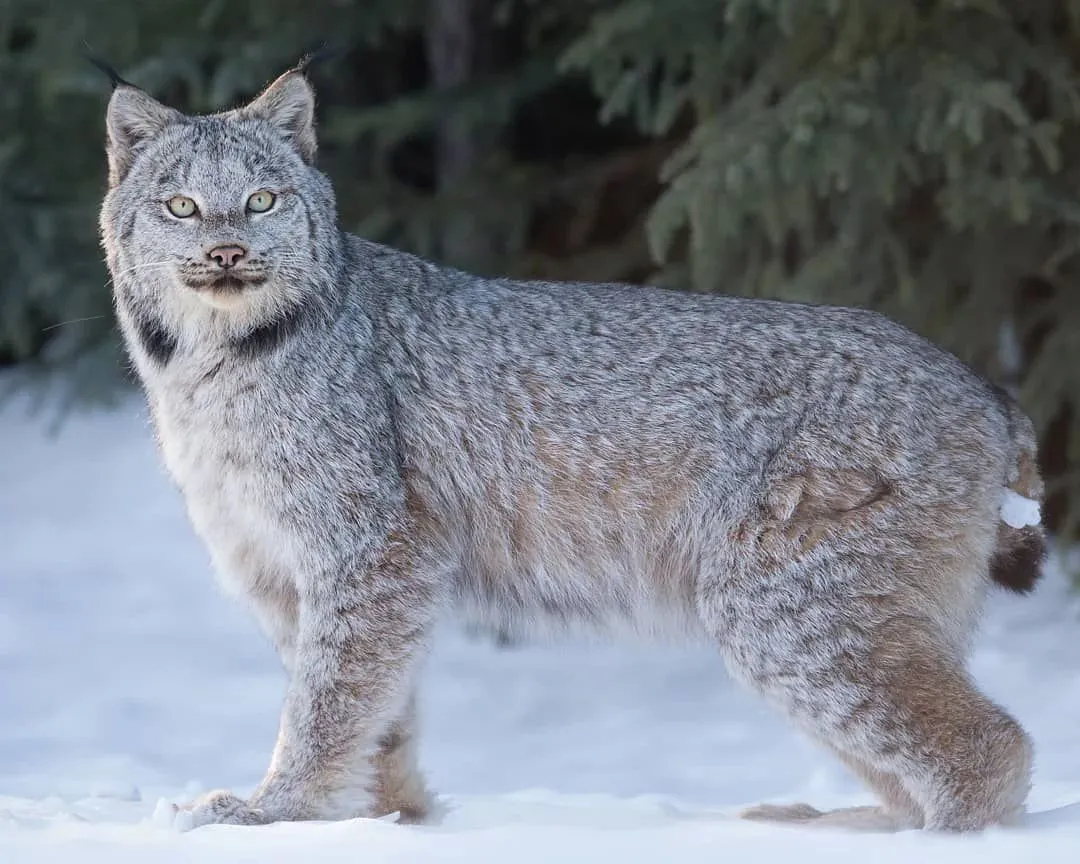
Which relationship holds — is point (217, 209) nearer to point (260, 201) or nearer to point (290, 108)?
point (260, 201)

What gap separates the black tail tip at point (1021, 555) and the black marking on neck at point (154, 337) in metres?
2.47

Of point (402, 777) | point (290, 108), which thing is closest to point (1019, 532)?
point (402, 777)

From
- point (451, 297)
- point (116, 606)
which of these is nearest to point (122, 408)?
point (116, 606)

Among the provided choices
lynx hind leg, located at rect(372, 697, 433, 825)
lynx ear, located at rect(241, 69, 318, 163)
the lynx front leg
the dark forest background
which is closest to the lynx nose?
lynx ear, located at rect(241, 69, 318, 163)

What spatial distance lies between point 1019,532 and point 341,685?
1.99 m

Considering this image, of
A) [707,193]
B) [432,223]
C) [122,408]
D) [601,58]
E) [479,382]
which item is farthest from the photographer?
[122,408]

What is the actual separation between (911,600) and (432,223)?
5.17 meters

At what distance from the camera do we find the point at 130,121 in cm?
523

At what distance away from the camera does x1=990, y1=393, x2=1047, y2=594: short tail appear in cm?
505

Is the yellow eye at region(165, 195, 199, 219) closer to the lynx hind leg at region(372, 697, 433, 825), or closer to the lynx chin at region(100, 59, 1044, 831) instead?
the lynx chin at region(100, 59, 1044, 831)

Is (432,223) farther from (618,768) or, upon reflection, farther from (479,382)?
(479,382)

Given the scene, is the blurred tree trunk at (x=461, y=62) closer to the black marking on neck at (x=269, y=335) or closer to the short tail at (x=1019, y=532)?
the black marking on neck at (x=269, y=335)

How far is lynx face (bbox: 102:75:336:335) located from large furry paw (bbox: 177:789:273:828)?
1346 mm

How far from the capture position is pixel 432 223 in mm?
9477
